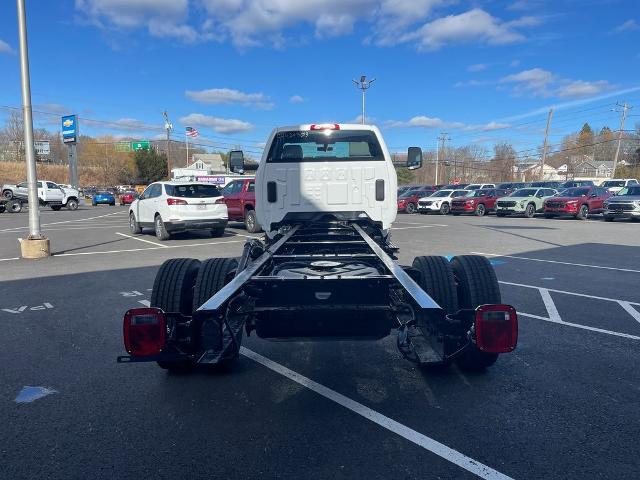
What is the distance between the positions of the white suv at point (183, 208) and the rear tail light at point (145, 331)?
11291 mm

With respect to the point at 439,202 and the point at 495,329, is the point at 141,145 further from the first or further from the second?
the point at 495,329

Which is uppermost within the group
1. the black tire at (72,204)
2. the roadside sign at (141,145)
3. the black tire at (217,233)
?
the roadside sign at (141,145)

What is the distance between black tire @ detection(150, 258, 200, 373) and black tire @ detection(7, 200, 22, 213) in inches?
1240

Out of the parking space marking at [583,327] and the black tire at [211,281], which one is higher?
the black tire at [211,281]

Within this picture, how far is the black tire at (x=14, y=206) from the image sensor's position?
30.3m

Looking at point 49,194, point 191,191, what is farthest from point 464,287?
point 49,194

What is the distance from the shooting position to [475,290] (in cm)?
393

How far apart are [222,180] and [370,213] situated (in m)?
39.5

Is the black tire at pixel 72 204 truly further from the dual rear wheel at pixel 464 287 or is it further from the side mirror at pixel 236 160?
the dual rear wheel at pixel 464 287

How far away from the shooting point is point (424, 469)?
109 inches

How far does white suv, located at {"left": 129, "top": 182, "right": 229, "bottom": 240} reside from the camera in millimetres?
14156

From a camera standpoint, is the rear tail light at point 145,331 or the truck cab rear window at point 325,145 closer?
the rear tail light at point 145,331

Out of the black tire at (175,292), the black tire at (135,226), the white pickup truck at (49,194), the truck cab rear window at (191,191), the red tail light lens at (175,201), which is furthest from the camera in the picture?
the white pickup truck at (49,194)

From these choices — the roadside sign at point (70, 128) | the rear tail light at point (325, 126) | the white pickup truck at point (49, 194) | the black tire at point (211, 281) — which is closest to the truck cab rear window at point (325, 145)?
the rear tail light at point (325, 126)
